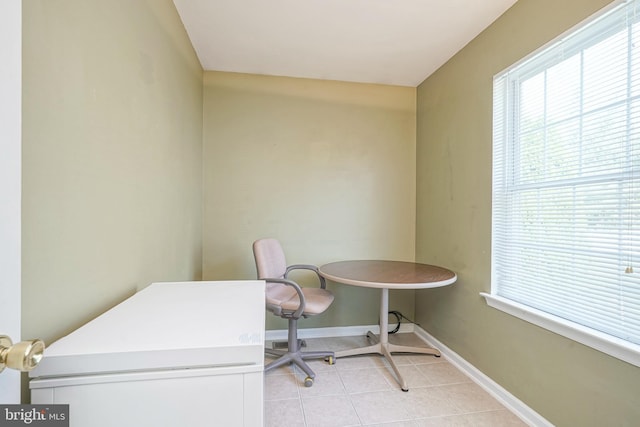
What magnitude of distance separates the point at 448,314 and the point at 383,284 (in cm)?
90

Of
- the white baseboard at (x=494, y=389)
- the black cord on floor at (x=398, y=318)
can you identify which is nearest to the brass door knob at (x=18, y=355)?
the white baseboard at (x=494, y=389)

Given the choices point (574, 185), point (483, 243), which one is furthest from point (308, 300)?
point (574, 185)

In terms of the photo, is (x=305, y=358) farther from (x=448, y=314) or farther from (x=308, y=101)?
(x=308, y=101)

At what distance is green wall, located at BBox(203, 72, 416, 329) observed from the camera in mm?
2674

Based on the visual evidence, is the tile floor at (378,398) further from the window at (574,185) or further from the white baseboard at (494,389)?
the window at (574,185)

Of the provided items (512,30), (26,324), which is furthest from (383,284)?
(512,30)

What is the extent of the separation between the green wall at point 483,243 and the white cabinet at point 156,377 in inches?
63.0

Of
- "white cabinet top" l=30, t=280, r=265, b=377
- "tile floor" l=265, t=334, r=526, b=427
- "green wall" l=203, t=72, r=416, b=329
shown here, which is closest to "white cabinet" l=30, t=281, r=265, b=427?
"white cabinet top" l=30, t=280, r=265, b=377

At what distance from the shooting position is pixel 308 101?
279 centimetres

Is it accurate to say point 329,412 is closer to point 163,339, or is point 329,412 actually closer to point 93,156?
point 163,339

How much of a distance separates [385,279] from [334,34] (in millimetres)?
1863

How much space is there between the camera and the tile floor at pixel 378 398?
1657 mm

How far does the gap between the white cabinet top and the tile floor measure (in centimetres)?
112

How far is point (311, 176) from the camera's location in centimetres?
280
